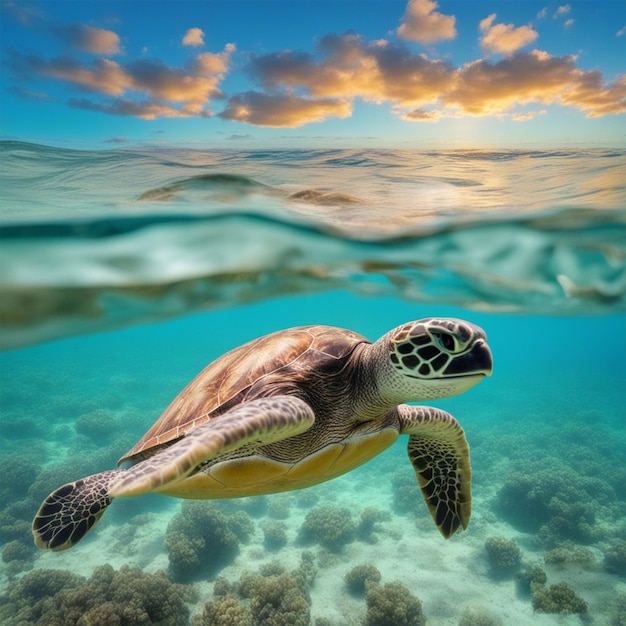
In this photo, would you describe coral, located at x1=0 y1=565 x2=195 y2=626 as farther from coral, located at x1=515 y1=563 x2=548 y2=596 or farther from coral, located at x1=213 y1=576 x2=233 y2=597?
coral, located at x1=515 y1=563 x2=548 y2=596

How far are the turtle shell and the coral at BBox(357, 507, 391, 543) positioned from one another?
29.9 ft

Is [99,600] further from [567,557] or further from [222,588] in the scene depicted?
[567,557]

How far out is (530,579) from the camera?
9203 millimetres

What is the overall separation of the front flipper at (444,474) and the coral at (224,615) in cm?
408

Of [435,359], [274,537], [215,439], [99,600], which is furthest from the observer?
[274,537]

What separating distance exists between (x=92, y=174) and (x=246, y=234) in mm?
3508

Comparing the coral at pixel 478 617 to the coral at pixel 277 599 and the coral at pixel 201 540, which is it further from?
the coral at pixel 201 540

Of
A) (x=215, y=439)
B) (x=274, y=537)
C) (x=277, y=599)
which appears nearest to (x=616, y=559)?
(x=277, y=599)

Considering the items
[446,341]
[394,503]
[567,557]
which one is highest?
[446,341]

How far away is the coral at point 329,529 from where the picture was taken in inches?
435

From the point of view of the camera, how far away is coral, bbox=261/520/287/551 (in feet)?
37.3

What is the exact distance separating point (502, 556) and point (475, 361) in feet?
30.6

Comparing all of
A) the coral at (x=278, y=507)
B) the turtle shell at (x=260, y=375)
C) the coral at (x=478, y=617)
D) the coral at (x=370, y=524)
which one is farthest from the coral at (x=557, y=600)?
the turtle shell at (x=260, y=375)

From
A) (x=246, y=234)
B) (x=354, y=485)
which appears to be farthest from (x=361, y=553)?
(x=246, y=234)
